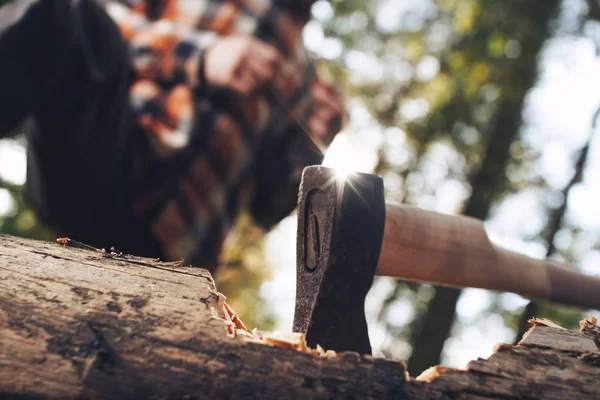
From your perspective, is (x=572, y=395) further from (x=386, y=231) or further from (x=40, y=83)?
(x=40, y=83)

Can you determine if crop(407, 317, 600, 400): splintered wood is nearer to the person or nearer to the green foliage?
the person

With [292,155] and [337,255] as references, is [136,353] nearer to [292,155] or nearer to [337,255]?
[337,255]

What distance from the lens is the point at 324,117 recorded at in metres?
3.90

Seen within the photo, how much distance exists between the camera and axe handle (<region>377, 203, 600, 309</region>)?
4.01ft

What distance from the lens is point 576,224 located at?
8391 mm

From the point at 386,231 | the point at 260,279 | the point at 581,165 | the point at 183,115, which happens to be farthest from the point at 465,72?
the point at 260,279

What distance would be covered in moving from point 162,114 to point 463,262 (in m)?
2.16

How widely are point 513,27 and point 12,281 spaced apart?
188 inches

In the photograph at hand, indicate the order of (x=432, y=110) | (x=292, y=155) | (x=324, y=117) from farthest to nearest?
(x=432, y=110)
(x=324, y=117)
(x=292, y=155)

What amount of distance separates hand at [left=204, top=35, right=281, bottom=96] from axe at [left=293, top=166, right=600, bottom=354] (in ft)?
6.40

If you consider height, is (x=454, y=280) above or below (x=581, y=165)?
below

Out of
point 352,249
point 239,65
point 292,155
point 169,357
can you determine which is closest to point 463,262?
point 352,249

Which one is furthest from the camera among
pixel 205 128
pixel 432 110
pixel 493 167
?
pixel 432 110

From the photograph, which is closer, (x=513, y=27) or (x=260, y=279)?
(x=513, y=27)
